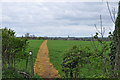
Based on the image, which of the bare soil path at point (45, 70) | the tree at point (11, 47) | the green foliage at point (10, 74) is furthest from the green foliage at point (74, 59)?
the tree at point (11, 47)

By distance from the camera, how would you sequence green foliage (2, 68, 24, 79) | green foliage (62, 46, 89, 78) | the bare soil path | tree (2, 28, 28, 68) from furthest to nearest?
1. the bare soil path
2. tree (2, 28, 28, 68)
3. green foliage (2, 68, 24, 79)
4. green foliage (62, 46, 89, 78)

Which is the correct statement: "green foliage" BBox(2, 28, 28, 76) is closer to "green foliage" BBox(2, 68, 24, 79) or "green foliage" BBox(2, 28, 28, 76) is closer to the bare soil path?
"green foliage" BBox(2, 68, 24, 79)

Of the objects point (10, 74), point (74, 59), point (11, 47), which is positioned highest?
point (11, 47)

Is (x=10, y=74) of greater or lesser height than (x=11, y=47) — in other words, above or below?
below

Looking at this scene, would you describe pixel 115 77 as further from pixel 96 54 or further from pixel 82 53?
pixel 82 53

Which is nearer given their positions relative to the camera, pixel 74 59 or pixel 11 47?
pixel 74 59

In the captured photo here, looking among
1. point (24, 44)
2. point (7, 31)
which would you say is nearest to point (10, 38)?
point (7, 31)

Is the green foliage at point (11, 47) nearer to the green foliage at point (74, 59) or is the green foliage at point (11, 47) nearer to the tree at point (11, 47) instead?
the tree at point (11, 47)

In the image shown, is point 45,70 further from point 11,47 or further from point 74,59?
point 74,59

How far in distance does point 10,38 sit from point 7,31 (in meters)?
0.32

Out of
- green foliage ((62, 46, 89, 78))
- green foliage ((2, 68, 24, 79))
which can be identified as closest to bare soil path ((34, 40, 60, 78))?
green foliage ((2, 68, 24, 79))

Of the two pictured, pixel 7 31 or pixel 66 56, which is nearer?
pixel 66 56

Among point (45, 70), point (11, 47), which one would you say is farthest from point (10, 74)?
point (45, 70)

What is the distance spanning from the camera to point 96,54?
14.9ft
